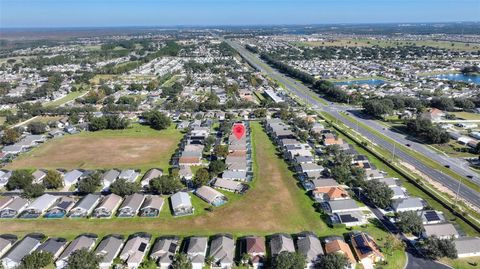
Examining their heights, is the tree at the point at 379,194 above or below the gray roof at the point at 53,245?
above

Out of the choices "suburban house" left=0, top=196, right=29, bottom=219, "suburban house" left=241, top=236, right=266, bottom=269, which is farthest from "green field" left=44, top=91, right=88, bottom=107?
"suburban house" left=241, top=236, right=266, bottom=269

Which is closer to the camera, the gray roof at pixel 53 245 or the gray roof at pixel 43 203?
the gray roof at pixel 53 245

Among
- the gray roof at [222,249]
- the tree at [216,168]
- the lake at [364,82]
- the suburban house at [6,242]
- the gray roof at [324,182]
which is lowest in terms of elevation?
the suburban house at [6,242]

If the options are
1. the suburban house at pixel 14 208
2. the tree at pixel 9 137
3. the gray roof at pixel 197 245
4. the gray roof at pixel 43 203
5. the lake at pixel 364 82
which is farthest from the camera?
the lake at pixel 364 82

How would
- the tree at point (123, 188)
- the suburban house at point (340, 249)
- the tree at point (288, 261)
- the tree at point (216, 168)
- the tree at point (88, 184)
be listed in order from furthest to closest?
the tree at point (216, 168) → the tree at point (88, 184) → the tree at point (123, 188) → the suburban house at point (340, 249) → the tree at point (288, 261)

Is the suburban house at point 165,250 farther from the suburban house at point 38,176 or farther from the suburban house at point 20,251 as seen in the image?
the suburban house at point 38,176

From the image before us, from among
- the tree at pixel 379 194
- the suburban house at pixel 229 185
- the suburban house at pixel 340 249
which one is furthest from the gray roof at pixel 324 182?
the suburban house at pixel 340 249

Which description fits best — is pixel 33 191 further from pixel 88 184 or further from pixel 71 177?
pixel 88 184

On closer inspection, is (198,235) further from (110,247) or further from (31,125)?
(31,125)

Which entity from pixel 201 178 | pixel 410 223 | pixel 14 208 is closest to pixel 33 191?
pixel 14 208
